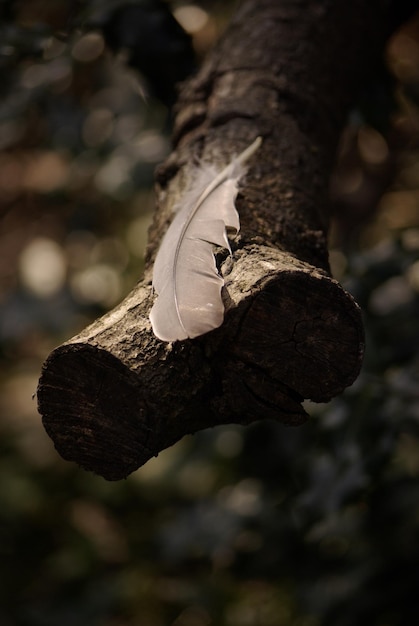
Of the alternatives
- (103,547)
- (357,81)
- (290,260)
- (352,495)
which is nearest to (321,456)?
(352,495)

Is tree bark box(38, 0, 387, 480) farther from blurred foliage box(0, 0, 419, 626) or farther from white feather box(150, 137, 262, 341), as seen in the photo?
blurred foliage box(0, 0, 419, 626)

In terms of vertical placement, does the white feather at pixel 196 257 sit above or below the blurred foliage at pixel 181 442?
above

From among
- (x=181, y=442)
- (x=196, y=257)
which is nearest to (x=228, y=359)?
(x=196, y=257)

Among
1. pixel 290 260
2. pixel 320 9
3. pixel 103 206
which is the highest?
pixel 290 260

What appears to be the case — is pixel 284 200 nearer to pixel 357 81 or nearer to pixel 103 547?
pixel 357 81

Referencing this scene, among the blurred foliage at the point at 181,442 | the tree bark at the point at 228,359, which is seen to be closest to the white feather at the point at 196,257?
the tree bark at the point at 228,359

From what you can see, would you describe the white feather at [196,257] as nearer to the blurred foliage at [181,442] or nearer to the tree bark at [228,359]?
the tree bark at [228,359]
